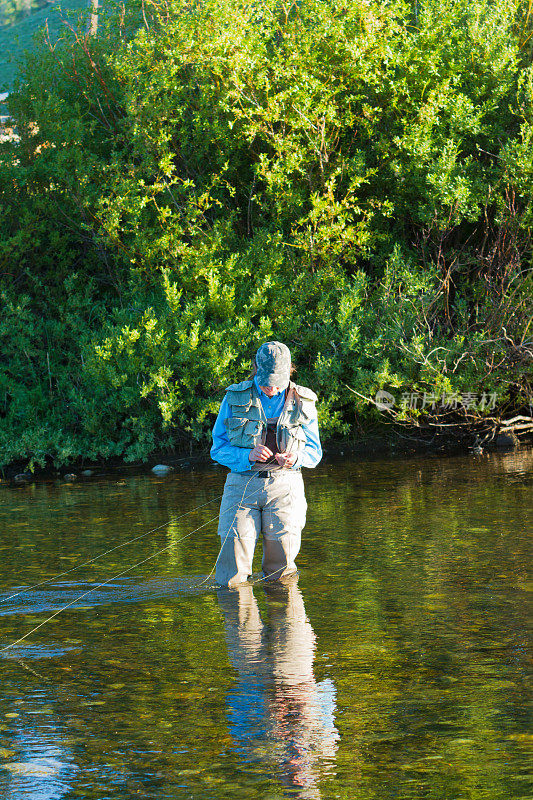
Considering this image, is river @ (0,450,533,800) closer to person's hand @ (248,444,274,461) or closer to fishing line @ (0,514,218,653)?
fishing line @ (0,514,218,653)

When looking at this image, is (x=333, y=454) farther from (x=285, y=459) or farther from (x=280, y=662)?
(x=280, y=662)

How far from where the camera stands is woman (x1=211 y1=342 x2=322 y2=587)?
694 cm

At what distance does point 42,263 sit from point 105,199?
3.10 m

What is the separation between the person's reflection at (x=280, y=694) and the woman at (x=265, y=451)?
0.54 m

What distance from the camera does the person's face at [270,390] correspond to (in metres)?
6.98

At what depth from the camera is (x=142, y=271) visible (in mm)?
16781

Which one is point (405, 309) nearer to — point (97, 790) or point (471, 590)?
point (471, 590)

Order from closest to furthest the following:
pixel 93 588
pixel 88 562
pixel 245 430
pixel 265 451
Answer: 1. pixel 265 451
2. pixel 245 430
3. pixel 93 588
4. pixel 88 562

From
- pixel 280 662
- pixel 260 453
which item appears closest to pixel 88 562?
pixel 260 453

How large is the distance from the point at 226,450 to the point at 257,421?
31 centimetres

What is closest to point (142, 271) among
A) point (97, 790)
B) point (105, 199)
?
point (105, 199)

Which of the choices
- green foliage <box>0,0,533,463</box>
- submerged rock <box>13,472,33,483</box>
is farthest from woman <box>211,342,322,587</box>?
submerged rock <box>13,472,33,483</box>

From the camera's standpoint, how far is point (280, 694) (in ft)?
17.2

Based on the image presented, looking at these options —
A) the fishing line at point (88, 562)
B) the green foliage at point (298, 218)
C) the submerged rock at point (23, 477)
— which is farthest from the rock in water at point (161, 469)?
the fishing line at point (88, 562)
